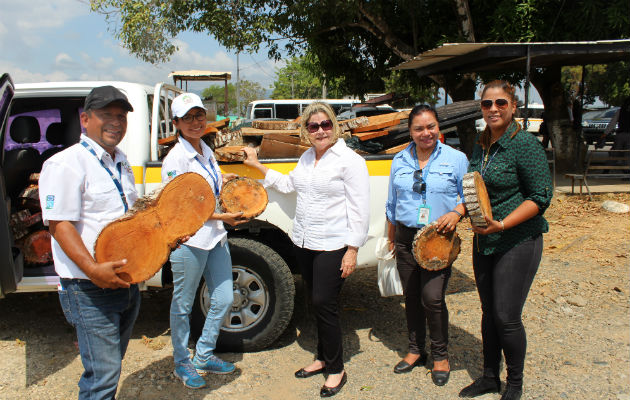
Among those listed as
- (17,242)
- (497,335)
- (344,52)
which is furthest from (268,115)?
(497,335)

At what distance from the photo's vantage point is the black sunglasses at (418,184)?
3.04 m

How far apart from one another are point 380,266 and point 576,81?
144 feet

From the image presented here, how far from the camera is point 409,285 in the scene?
3.25 metres

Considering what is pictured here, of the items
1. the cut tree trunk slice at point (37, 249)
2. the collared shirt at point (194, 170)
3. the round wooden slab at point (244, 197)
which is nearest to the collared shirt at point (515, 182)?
the round wooden slab at point (244, 197)

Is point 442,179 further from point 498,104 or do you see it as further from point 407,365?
point 407,365

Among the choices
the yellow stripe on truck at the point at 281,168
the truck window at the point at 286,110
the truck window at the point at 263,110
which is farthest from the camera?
the truck window at the point at 286,110

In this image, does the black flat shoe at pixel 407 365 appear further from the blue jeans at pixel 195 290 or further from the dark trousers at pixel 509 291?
the blue jeans at pixel 195 290

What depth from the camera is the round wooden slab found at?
2.99m

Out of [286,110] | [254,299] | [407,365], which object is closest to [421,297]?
[407,365]

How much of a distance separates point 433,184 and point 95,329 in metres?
2.06

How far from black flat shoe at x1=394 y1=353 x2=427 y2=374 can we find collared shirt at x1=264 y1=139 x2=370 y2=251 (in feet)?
3.31

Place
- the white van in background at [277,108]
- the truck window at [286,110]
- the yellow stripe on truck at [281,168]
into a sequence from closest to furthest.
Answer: the yellow stripe on truck at [281,168], the white van in background at [277,108], the truck window at [286,110]

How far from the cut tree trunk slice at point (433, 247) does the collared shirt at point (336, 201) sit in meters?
0.34

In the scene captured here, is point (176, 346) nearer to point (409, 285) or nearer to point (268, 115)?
point (409, 285)
